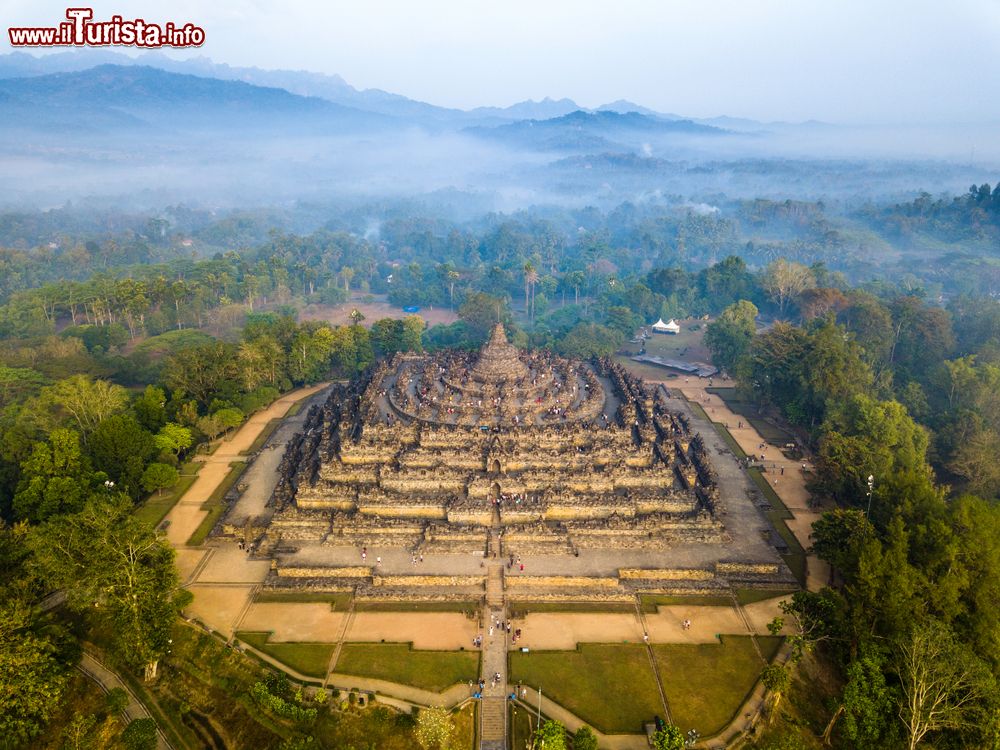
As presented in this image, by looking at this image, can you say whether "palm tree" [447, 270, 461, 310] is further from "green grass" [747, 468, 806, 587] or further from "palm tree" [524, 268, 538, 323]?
"green grass" [747, 468, 806, 587]

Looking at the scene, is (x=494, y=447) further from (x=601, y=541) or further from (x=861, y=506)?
(x=861, y=506)

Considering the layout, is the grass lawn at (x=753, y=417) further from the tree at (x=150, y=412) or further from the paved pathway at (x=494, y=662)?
the tree at (x=150, y=412)

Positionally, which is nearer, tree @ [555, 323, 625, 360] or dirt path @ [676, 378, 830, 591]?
dirt path @ [676, 378, 830, 591]

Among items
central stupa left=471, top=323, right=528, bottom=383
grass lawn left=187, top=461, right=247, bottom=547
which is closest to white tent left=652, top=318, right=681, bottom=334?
central stupa left=471, top=323, right=528, bottom=383

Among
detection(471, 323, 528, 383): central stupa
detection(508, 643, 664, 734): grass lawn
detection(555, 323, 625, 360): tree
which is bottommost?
detection(508, 643, 664, 734): grass lawn

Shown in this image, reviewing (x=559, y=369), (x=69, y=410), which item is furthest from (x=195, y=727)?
(x=559, y=369)

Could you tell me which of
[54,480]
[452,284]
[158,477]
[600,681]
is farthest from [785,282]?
[54,480]
